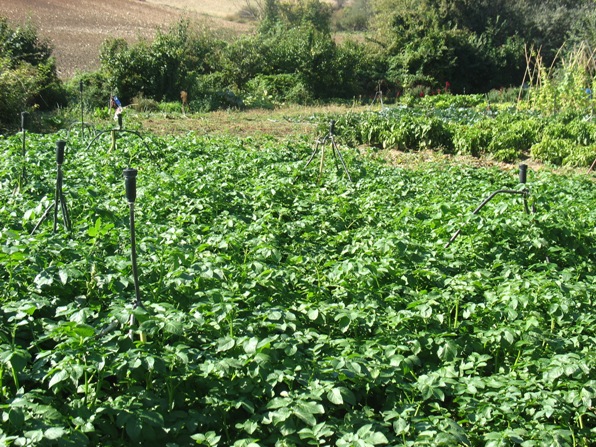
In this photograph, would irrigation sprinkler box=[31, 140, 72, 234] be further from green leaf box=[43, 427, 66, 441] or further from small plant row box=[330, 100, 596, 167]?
small plant row box=[330, 100, 596, 167]

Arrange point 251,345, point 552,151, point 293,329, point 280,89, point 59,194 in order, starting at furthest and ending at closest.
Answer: point 280,89 → point 552,151 → point 59,194 → point 293,329 → point 251,345

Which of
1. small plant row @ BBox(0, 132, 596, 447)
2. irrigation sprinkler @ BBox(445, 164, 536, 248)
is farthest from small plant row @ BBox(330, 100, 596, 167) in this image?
small plant row @ BBox(0, 132, 596, 447)

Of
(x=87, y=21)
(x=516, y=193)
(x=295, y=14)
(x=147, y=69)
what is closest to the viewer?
(x=516, y=193)

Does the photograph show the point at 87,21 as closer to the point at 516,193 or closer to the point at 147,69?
the point at 147,69

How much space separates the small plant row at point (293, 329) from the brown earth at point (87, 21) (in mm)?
20565

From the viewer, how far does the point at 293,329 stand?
323cm

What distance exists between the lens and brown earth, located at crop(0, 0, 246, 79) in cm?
2652

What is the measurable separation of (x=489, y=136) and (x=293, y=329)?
9.50 meters

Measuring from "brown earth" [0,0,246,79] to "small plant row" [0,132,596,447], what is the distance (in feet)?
67.5

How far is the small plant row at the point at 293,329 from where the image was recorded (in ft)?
8.80

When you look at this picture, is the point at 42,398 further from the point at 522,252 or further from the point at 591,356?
the point at 522,252

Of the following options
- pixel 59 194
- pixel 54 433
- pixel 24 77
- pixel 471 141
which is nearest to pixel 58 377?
pixel 54 433

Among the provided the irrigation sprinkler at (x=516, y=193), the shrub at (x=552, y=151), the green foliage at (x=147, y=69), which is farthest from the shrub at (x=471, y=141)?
the green foliage at (x=147, y=69)

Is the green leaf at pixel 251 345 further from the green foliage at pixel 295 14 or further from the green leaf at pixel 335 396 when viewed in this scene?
the green foliage at pixel 295 14
